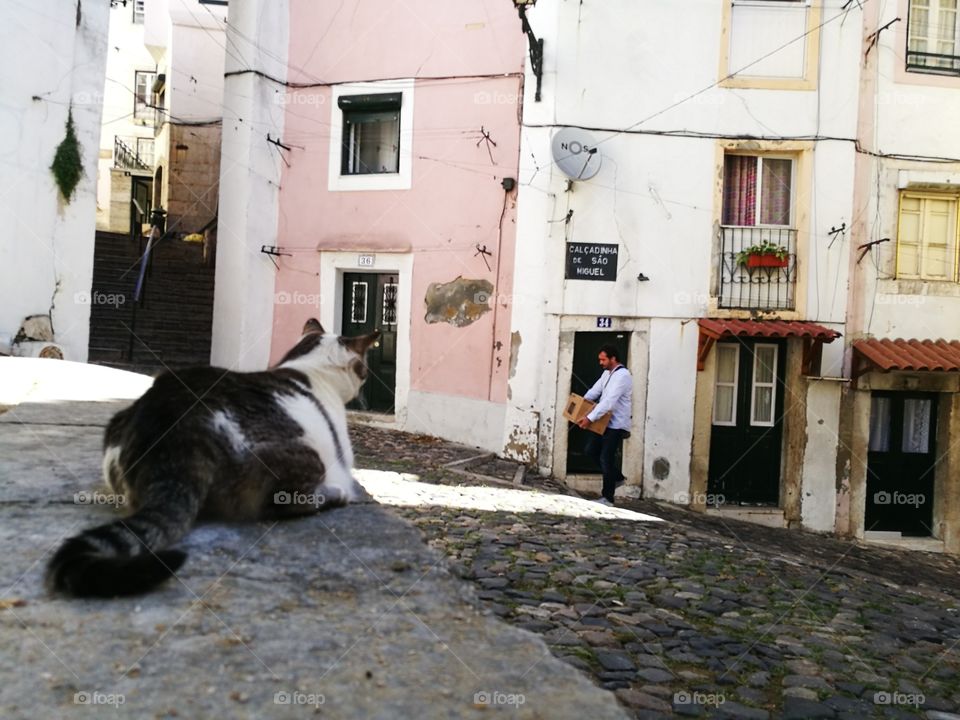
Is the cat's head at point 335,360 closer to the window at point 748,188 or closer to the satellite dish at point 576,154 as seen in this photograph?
the satellite dish at point 576,154

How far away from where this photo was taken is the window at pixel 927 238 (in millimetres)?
14125

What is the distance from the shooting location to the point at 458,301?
14.6 m

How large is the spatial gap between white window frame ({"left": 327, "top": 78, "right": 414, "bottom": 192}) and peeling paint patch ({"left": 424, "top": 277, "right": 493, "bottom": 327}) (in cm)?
191

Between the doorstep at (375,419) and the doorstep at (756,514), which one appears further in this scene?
the doorstep at (375,419)

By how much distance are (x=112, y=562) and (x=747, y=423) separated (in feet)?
40.7

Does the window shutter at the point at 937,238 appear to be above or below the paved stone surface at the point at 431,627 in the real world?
above

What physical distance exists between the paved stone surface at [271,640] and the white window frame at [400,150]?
11.7m

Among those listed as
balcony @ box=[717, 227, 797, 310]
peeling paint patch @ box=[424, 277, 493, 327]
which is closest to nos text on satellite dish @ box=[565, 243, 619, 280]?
peeling paint patch @ box=[424, 277, 493, 327]
